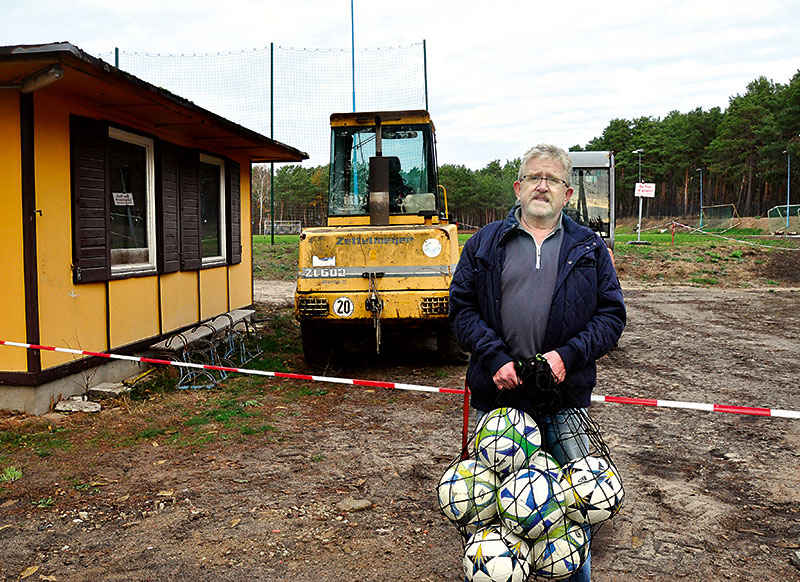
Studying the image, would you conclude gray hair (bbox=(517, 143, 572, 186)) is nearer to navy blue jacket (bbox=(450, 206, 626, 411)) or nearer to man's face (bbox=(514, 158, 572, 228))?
man's face (bbox=(514, 158, 572, 228))

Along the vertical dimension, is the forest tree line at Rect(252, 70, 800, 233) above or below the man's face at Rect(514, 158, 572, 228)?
above

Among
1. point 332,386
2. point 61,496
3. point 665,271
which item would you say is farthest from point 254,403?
point 665,271

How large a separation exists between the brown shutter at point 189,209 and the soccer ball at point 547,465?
7.44 meters

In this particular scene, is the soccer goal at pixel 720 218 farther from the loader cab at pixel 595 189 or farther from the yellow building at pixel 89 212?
the yellow building at pixel 89 212

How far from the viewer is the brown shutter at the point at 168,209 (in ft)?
28.4

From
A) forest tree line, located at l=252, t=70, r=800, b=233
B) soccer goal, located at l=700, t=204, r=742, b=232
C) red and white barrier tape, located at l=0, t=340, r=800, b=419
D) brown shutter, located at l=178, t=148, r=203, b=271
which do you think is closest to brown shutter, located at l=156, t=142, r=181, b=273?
brown shutter, located at l=178, t=148, r=203, b=271

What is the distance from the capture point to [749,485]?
4750 millimetres

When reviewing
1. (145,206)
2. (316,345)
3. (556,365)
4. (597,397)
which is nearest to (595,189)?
(316,345)

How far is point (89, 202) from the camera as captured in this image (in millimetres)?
7121

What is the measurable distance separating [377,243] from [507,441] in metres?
5.27

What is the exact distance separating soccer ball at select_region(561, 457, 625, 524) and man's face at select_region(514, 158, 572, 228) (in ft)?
3.39

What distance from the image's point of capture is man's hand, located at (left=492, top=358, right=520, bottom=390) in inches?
109

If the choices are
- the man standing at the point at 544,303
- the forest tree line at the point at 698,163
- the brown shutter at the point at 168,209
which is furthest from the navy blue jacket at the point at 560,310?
the forest tree line at the point at 698,163

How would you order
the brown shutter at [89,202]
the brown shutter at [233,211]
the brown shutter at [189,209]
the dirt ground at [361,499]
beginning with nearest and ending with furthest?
1. the dirt ground at [361,499]
2. the brown shutter at [89,202]
3. the brown shutter at [189,209]
4. the brown shutter at [233,211]
